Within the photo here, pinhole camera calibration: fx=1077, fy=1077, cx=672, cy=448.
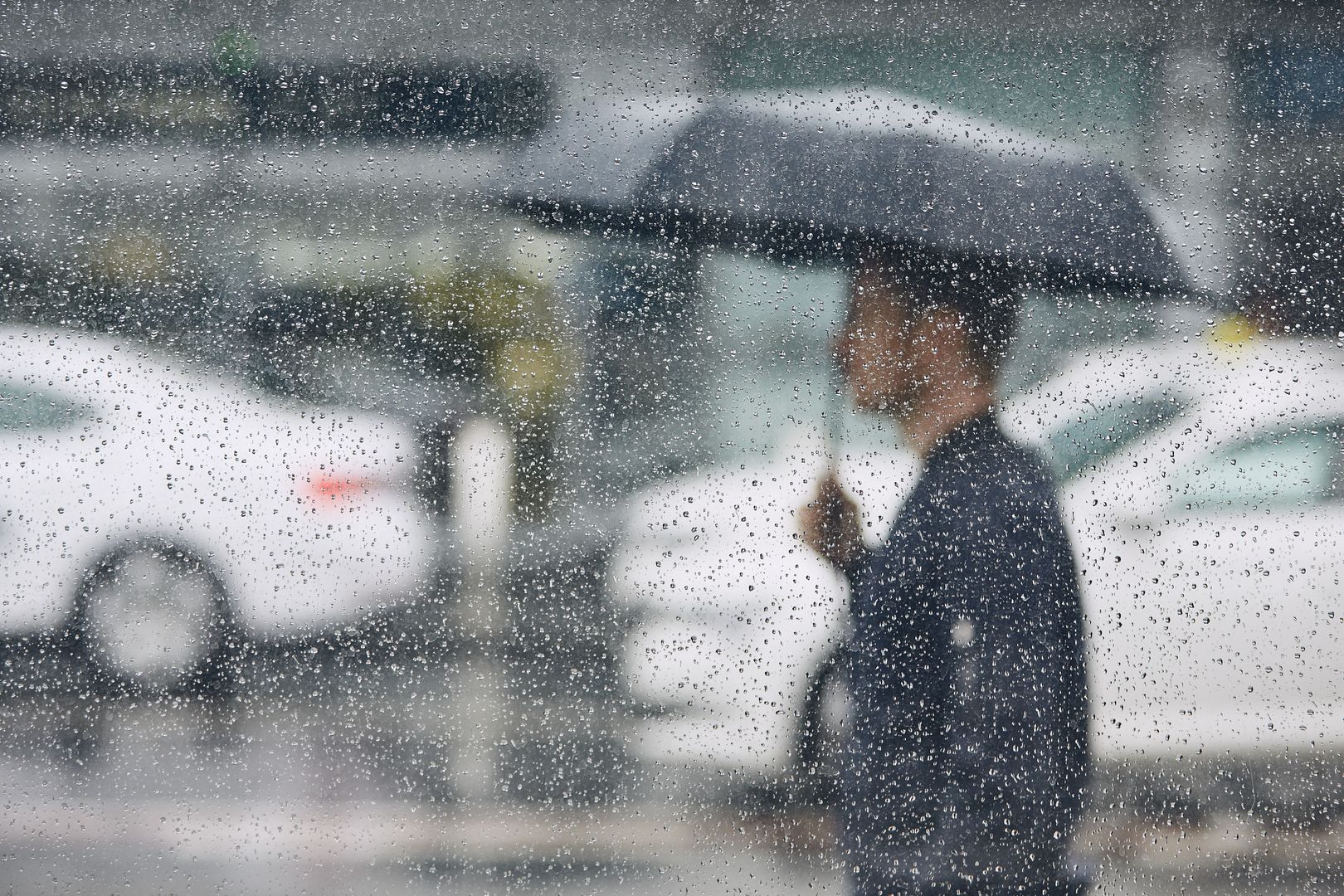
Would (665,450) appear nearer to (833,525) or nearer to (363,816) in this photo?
(833,525)

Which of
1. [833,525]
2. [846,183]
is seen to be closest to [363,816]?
[833,525]

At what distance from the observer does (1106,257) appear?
151 cm

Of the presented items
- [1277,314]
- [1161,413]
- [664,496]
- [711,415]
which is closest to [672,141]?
[711,415]

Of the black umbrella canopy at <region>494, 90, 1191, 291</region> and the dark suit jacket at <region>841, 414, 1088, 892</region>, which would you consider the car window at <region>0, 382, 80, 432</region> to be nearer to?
the black umbrella canopy at <region>494, 90, 1191, 291</region>

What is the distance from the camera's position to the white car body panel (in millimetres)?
1432

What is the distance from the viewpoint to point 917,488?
4.87 feet

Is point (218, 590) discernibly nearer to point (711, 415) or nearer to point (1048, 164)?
point (711, 415)

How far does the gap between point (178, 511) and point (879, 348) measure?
974 mm

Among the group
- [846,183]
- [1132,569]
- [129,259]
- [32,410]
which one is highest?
[846,183]

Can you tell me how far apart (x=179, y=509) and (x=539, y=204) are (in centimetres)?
63

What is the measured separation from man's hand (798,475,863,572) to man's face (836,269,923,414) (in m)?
0.13

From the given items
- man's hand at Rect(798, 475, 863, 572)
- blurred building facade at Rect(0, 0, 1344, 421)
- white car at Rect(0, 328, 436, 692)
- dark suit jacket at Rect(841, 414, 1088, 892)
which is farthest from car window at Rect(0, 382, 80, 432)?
dark suit jacket at Rect(841, 414, 1088, 892)

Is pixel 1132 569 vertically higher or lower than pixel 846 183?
lower

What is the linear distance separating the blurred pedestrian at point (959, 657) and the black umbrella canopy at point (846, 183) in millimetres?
97
